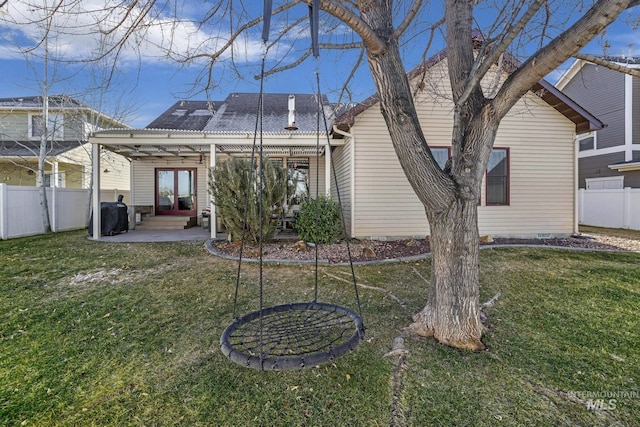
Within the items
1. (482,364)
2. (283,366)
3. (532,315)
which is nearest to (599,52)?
(532,315)

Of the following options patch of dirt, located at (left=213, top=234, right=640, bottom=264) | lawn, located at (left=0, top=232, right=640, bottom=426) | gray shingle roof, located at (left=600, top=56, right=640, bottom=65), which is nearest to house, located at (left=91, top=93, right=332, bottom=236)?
patch of dirt, located at (left=213, top=234, right=640, bottom=264)

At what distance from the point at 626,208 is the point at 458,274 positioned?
41.1ft

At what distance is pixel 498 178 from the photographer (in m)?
8.59

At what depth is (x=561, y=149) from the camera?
8.60m

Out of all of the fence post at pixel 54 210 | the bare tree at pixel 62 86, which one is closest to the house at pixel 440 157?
the fence post at pixel 54 210

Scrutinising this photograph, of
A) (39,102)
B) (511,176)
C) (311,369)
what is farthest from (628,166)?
(39,102)

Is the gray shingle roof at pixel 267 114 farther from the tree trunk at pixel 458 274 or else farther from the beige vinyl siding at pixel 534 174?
the tree trunk at pixel 458 274

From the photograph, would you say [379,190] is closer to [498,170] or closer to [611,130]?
[498,170]

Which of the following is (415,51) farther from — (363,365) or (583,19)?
(363,365)

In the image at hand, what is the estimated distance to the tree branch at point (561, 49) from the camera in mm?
2188

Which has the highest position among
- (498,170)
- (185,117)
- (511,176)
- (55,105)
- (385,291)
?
(55,105)

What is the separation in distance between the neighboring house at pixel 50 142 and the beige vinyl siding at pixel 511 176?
36.9 feet

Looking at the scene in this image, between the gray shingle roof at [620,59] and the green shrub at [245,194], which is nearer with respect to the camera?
the gray shingle roof at [620,59]

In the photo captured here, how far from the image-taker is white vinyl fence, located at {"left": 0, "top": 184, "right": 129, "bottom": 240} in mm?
8536
